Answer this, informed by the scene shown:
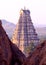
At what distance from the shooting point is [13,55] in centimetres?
1038

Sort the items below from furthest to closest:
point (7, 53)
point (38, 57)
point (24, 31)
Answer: point (24, 31) < point (7, 53) < point (38, 57)

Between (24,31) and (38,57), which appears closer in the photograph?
(38,57)

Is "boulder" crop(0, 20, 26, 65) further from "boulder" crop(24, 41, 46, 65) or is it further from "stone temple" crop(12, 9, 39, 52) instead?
"stone temple" crop(12, 9, 39, 52)

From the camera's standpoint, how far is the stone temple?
72000 millimetres

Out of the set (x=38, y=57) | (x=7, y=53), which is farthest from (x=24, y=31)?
(x=38, y=57)

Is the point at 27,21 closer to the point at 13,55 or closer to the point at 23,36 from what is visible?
the point at 23,36

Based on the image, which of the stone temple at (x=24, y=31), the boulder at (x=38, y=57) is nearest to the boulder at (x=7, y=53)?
the boulder at (x=38, y=57)

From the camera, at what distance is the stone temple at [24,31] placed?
236ft

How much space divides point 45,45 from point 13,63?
1.57 meters

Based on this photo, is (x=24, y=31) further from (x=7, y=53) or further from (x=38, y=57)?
(x=38, y=57)

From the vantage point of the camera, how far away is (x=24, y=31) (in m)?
73.9

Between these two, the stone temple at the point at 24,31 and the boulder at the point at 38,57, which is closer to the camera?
the boulder at the point at 38,57

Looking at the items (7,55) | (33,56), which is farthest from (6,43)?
(33,56)

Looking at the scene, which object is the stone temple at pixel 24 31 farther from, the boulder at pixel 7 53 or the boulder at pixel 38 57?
the boulder at pixel 38 57
